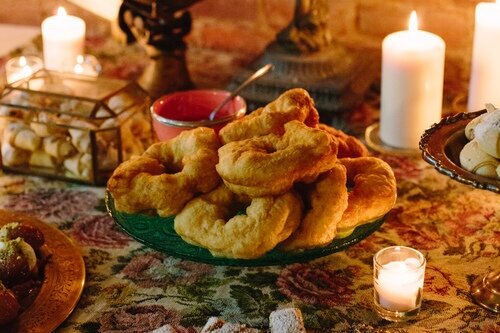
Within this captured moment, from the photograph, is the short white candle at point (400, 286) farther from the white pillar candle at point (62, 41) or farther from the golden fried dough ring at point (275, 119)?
the white pillar candle at point (62, 41)

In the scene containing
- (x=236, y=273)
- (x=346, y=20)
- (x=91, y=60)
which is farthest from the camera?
(x=346, y=20)

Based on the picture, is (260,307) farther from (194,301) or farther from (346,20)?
(346,20)

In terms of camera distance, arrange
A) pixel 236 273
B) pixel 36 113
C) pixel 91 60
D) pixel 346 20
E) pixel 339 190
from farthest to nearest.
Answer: pixel 346 20 → pixel 91 60 → pixel 36 113 → pixel 236 273 → pixel 339 190

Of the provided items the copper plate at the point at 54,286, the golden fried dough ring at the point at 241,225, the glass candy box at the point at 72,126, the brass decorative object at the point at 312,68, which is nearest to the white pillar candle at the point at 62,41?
the glass candy box at the point at 72,126

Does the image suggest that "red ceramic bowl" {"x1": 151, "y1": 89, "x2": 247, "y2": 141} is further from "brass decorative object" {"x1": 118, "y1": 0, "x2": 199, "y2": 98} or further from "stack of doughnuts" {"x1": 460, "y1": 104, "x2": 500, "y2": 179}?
"stack of doughnuts" {"x1": 460, "y1": 104, "x2": 500, "y2": 179}

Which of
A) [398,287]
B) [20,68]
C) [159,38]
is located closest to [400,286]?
[398,287]

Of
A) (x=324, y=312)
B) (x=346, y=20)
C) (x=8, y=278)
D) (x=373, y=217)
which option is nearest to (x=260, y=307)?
(x=324, y=312)

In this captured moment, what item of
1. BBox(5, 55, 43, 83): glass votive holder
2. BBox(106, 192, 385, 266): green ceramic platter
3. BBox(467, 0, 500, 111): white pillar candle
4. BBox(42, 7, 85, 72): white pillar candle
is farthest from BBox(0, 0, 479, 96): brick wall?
BBox(106, 192, 385, 266): green ceramic platter
